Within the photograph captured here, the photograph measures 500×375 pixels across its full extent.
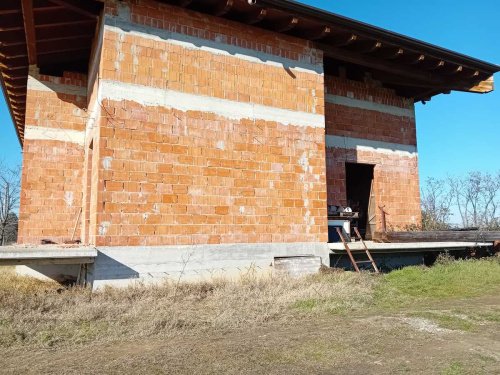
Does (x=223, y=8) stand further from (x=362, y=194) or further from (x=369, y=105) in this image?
(x=362, y=194)

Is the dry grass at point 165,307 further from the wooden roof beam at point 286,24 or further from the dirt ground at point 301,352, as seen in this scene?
the wooden roof beam at point 286,24

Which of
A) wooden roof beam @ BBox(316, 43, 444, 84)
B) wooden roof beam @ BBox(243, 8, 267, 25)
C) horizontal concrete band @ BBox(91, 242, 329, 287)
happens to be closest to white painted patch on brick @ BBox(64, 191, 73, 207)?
horizontal concrete band @ BBox(91, 242, 329, 287)

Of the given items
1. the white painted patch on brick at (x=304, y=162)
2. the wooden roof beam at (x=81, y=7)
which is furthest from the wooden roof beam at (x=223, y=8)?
the white painted patch on brick at (x=304, y=162)

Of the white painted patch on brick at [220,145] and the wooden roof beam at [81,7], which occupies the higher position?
the wooden roof beam at [81,7]

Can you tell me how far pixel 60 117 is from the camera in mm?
11914

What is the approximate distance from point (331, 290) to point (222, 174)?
339cm

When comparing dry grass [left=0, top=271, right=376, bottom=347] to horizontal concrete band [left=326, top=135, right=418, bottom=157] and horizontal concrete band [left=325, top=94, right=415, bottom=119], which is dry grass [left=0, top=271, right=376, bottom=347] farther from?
horizontal concrete band [left=325, top=94, right=415, bottom=119]

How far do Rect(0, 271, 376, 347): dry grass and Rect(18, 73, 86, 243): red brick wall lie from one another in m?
2.56

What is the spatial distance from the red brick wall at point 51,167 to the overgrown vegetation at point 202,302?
167 cm

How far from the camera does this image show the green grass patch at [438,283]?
8453mm

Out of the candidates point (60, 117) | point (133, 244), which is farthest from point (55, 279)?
point (60, 117)

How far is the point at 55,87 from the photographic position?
39.0 ft

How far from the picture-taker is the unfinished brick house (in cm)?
842

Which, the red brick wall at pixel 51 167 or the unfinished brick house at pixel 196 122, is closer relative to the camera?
the unfinished brick house at pixel 196 122
